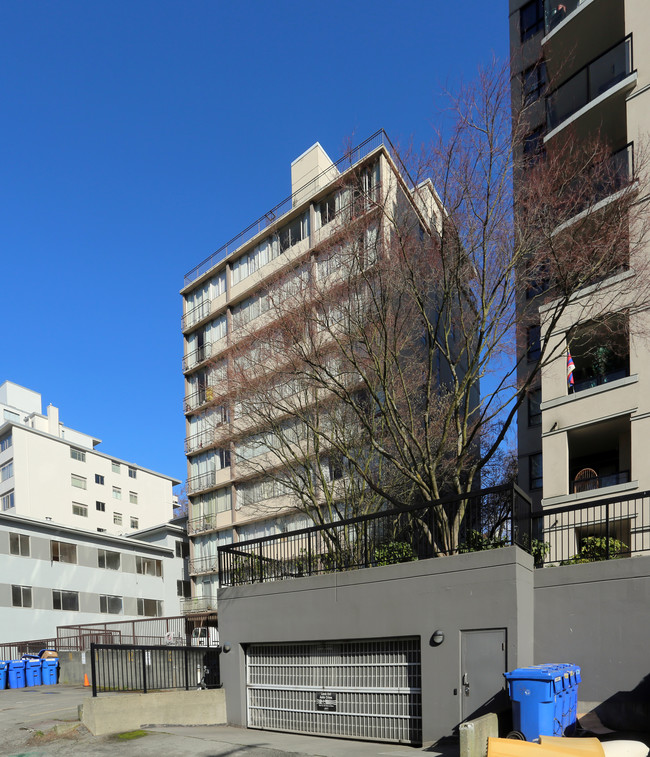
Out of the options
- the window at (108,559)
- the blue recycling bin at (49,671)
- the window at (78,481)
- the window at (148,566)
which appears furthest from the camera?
the window at (78,481)

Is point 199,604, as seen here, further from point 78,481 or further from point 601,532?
point 601,532

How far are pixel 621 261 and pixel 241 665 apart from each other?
39.5 ft

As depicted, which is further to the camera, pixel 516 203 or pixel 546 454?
pixel 546 454

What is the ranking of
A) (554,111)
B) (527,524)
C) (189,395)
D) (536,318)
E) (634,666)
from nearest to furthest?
1. (634,666)
2. (527,524)
3. (536,318)
4. (554,111)
5. (189,395)

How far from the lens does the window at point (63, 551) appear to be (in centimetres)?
3847

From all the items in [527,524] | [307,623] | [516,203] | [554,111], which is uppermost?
[554,111]

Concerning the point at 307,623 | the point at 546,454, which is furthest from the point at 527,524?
the point at 546,454

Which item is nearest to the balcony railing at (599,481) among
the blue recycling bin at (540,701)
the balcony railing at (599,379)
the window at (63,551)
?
the balcony railing at (599,379)

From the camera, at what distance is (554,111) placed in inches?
987

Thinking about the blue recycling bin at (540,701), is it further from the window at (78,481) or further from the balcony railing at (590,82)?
the window at (78,481)

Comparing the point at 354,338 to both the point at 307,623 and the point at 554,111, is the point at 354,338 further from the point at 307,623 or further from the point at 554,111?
the point at 554,111

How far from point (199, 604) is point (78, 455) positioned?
81.3ft

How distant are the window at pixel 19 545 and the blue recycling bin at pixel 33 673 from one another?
38.1 feet

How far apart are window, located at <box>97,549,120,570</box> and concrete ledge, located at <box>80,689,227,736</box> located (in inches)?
1117
